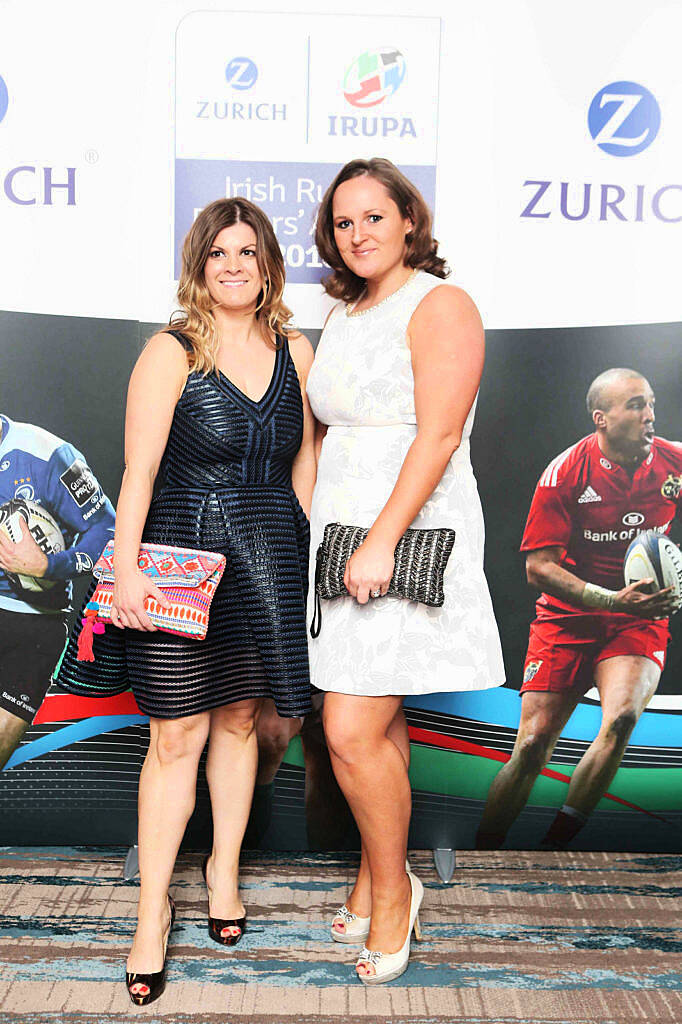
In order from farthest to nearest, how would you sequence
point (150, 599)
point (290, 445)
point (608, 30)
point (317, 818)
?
point (317, 818)
point (608, 30)
point (290, 445)
point (150, 599)

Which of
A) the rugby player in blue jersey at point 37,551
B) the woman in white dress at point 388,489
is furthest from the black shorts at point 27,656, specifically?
the woman in white dress at point 388,489

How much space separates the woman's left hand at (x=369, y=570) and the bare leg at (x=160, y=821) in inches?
21.1

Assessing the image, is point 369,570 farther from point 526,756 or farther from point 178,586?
point 526,756

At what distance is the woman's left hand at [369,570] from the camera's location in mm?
2086

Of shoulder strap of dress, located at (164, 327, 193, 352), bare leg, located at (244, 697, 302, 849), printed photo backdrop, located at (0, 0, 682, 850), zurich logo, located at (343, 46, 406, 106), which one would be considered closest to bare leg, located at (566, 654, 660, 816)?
printed photo backdrop, located at (0, 0, 682, 850)

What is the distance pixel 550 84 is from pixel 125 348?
1.50 meters

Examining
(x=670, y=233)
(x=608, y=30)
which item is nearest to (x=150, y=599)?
(x=670, y=233)

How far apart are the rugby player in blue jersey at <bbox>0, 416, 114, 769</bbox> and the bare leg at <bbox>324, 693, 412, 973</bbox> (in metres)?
1.07

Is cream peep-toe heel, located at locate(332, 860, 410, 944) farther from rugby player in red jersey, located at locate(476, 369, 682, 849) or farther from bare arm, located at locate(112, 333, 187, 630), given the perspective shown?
bare arm, located at locate(112, 333, 187, 630)

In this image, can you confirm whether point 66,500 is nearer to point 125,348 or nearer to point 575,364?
point 125,348

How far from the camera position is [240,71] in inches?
106

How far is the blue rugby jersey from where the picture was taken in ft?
9.32

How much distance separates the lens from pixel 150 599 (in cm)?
213

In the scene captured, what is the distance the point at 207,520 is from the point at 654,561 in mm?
1488
